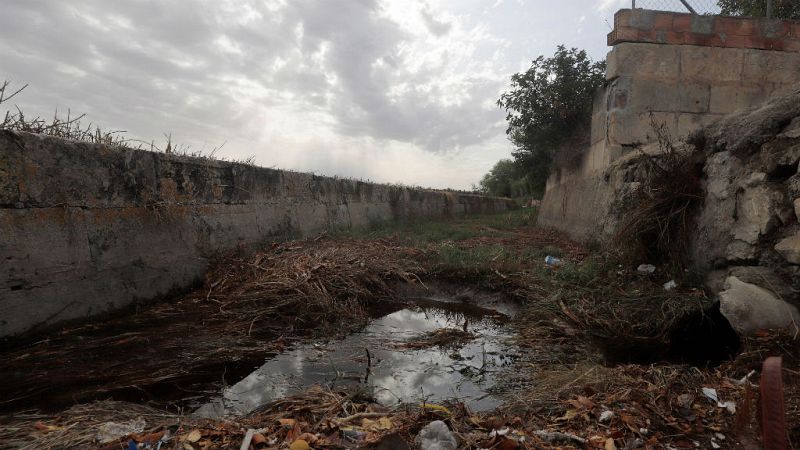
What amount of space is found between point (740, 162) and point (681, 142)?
47.8 inches

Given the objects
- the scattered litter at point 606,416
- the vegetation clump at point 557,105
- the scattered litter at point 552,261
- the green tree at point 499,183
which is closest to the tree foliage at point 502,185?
the green tree at point 499,183

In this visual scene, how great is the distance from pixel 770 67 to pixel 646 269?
4532 mm

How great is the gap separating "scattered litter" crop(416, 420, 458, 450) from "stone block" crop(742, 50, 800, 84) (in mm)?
7167

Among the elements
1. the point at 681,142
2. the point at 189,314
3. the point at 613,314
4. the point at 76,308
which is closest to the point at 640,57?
the point at 681,142

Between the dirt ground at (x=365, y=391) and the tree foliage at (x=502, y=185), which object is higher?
the tree foliage at (x=502, y=185)

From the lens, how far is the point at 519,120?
30.5ft

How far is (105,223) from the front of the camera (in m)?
3.39

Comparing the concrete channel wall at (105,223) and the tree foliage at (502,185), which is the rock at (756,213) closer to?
the concrete channel wall at (105,223)

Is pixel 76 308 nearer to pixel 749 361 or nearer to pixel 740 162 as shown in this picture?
pixel 749 361

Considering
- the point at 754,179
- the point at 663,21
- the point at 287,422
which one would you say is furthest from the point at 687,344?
the point at 663,21

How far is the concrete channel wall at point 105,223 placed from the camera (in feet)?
9.18

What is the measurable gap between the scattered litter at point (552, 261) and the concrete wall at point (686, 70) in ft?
2.90

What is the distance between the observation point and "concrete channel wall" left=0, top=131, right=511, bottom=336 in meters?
2.80

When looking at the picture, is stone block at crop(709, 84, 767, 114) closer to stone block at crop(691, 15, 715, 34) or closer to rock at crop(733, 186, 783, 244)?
stone block at crop(691, 15, 715, 34)
